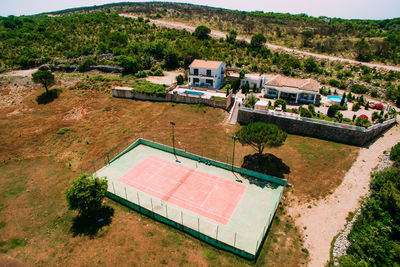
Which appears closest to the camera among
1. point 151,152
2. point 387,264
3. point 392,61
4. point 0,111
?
point 387,264

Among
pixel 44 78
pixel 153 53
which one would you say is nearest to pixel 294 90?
pixel 153 53

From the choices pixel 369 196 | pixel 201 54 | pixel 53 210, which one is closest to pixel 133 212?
pixel 53 210

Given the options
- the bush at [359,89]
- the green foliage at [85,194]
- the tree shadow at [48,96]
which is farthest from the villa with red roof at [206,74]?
the green foliage at [85,194]

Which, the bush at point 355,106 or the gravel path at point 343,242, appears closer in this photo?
the gravel path at point 343,242

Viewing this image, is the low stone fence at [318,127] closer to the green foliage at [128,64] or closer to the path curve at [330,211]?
the path curve at [330,211]

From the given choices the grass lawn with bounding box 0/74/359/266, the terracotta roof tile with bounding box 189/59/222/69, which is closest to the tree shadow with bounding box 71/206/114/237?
the grass lawn with bounding box 0/74/359/266

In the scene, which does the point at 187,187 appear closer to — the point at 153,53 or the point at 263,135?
the point at 263,135

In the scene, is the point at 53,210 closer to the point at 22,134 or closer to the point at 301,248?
the point at 22,134
